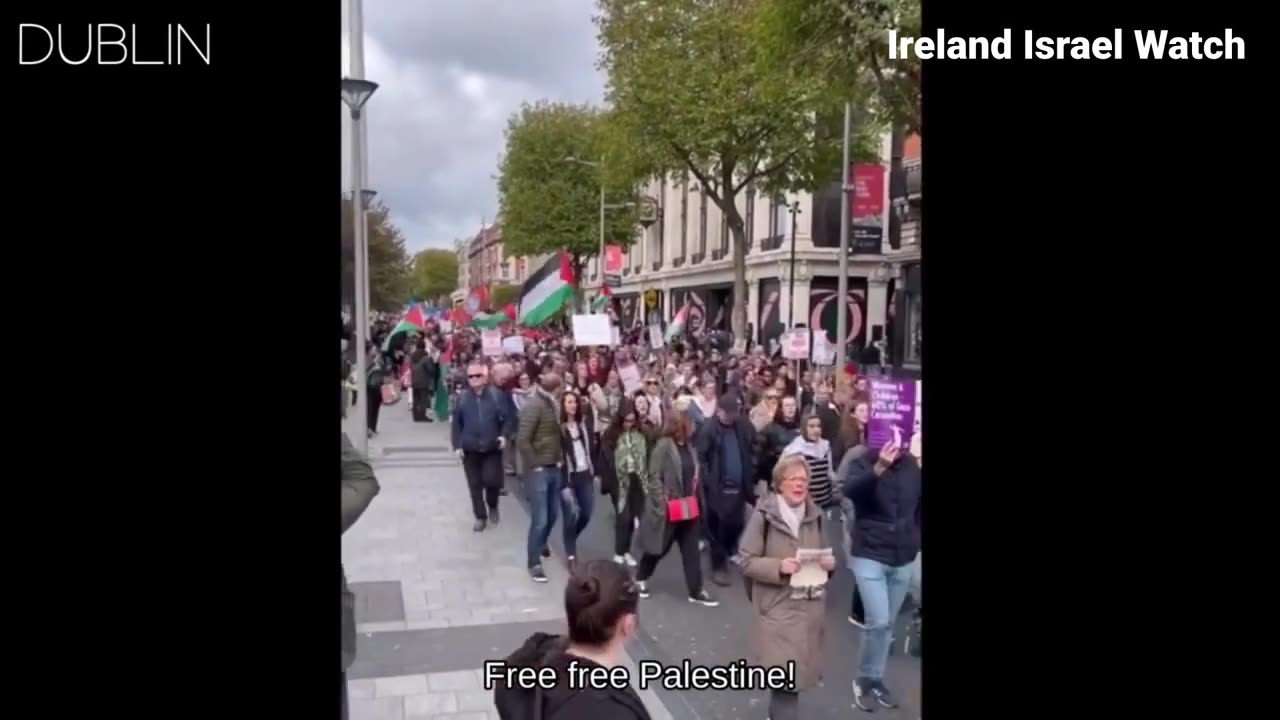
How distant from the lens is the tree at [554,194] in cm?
4622

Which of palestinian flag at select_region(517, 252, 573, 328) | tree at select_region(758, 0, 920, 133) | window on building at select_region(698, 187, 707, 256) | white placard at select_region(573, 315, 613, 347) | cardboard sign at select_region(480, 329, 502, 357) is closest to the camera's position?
tree at select_region(758, 0, 920, 133)

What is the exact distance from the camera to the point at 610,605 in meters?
2.54

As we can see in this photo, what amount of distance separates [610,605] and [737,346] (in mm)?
21029

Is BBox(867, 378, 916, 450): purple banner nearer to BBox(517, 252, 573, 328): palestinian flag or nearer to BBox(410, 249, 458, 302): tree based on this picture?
BBox(517, 252, 573, 328): palestinian flag

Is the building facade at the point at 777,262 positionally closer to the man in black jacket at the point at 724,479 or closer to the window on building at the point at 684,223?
the window on building at the point at 684,223

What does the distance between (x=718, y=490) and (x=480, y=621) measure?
2.17 meters

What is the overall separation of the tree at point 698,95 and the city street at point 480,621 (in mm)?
16280

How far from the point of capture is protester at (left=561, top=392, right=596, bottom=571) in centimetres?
788

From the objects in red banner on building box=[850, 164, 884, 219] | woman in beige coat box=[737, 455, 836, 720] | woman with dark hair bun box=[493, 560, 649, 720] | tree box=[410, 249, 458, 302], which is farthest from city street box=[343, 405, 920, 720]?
tree box=[410, 249, 458, 302]

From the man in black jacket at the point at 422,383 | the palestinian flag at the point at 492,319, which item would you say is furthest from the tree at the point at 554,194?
the man in black jacket at the point at 422,383

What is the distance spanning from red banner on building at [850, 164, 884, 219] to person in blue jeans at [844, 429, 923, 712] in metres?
17.1

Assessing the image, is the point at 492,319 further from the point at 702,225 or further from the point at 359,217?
the point at 702,225

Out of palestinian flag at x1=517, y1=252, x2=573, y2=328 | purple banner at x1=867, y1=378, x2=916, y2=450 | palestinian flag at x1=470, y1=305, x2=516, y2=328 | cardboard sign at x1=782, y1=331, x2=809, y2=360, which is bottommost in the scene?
purple banner at x1=867, y1=378, x2=916, y2=450
